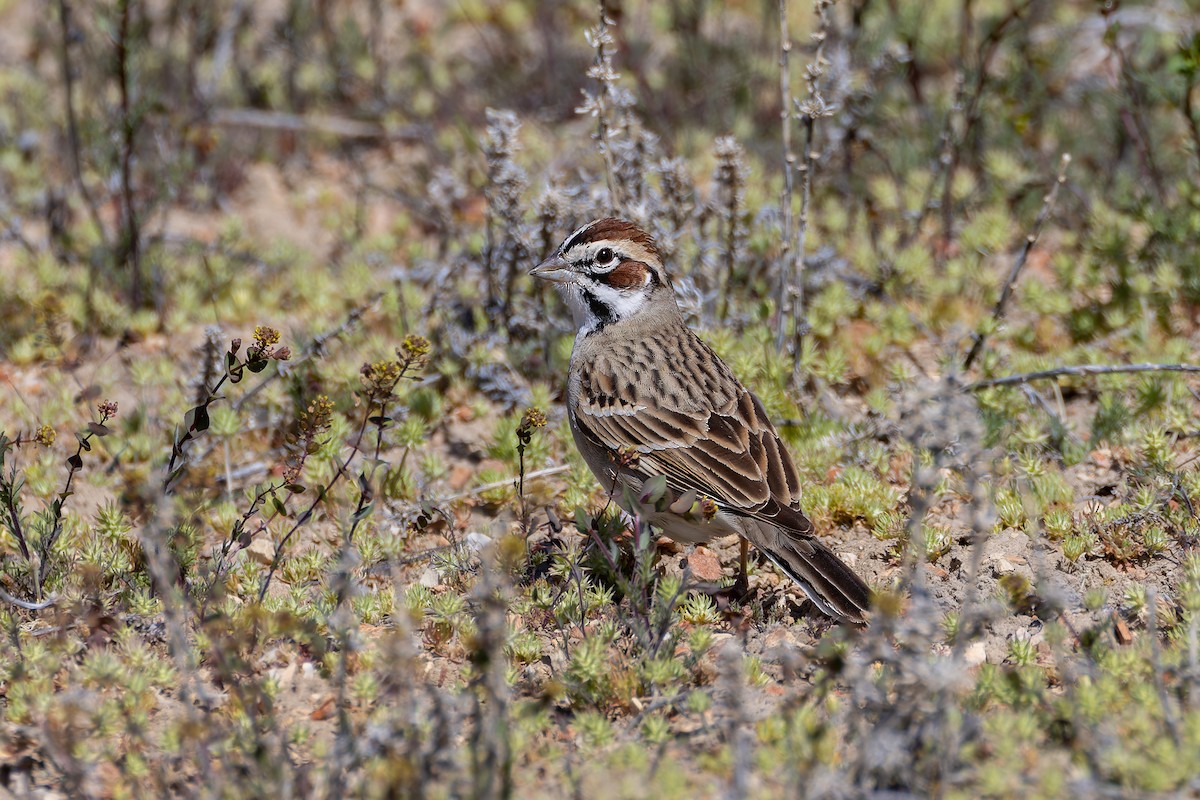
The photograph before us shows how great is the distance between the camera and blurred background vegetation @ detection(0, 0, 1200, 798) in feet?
14.2

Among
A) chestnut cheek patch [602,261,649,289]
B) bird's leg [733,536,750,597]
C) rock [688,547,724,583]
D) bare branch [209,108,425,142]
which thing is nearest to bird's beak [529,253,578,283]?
chestnut cheek patch [602,261,649,289]

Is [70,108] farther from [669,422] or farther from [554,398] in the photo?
[669,422]

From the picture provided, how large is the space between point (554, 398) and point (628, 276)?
110 cm

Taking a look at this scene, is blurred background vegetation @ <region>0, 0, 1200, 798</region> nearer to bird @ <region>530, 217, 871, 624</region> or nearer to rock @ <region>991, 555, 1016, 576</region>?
rock @ <region>991, 555, 1016, 576</region>

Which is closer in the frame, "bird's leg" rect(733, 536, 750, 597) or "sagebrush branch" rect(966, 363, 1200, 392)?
"bird's leg" rect(733, 536, 750, 597)

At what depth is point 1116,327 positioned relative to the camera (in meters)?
7.62

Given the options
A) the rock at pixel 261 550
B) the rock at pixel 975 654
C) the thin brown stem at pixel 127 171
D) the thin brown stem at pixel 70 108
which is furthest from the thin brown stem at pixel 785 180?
the thin brown stem at pixel 70 108

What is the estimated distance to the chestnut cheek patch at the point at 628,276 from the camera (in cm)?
655

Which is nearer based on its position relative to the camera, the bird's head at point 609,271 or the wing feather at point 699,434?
the wing feather at point 699,434

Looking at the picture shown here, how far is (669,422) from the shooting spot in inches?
236

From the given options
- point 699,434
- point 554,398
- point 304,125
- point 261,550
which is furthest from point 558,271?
point 304,125

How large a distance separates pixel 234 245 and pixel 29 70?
3.28 metres

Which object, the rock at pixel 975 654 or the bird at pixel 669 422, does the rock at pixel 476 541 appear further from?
the rock at pixel 975 654

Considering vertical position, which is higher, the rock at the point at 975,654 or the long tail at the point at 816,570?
the long tail at the point at 816,570
